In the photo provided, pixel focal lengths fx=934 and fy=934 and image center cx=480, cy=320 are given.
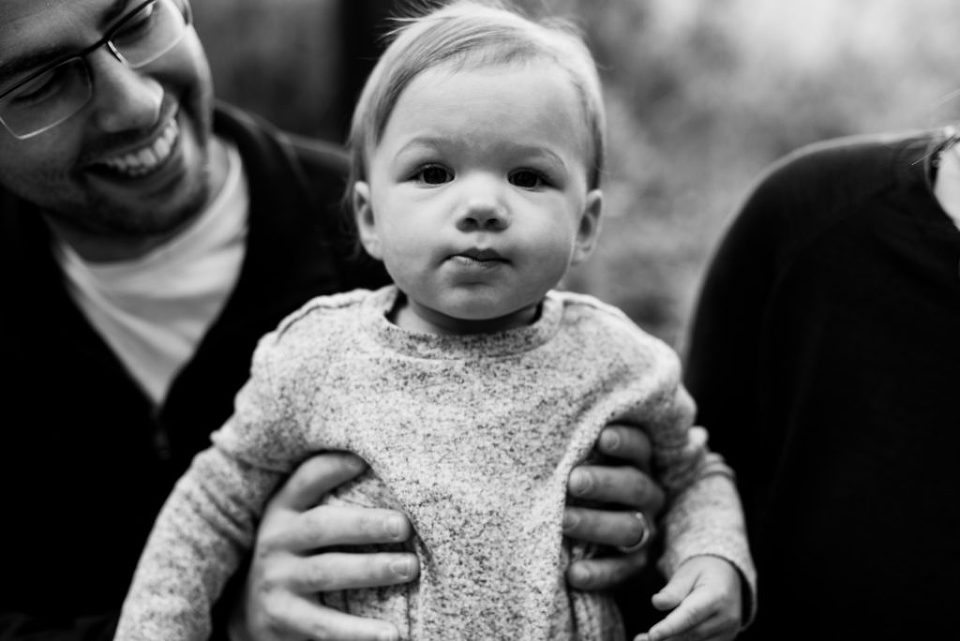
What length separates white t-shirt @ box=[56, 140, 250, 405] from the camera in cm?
166

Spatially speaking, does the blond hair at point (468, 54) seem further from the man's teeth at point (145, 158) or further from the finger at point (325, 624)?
the finger at point (325, 624)

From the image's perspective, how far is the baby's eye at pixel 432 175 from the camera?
1227 millimetres

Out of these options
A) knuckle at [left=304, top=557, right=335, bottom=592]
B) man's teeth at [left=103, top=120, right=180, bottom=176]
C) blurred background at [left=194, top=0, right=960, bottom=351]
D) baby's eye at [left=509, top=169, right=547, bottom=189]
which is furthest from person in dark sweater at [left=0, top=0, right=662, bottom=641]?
blurred background at [left=194, top=0, right=960, bottom=351]

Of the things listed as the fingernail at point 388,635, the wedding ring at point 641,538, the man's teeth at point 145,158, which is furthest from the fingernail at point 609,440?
the man's teeth at point 145,158

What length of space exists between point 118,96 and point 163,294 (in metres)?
0.37

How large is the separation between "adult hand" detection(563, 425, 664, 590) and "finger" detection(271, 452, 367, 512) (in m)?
0.30

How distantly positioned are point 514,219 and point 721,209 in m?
2.80

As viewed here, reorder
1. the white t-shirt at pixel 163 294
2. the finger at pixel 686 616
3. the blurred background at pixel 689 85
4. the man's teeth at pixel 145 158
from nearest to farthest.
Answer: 1. the finger at pixel 686 616
2. the man's teeth at pixel 145 158
3. the white t-shirt at pixel 163 294
4. the blurred background at pixel 689 85

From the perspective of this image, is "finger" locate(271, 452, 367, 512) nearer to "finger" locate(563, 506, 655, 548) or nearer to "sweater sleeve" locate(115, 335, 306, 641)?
"sweater sleeve" locate(115, 335, 306, 641)

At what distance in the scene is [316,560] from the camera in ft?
4.29

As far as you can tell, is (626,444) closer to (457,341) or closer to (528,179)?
(457,341)

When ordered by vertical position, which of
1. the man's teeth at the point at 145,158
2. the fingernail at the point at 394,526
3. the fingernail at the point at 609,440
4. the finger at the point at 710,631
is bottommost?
the finger at the point at 710,631

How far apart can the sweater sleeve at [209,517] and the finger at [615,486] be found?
396 millimetres

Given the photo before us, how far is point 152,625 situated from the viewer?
1.27 metres
